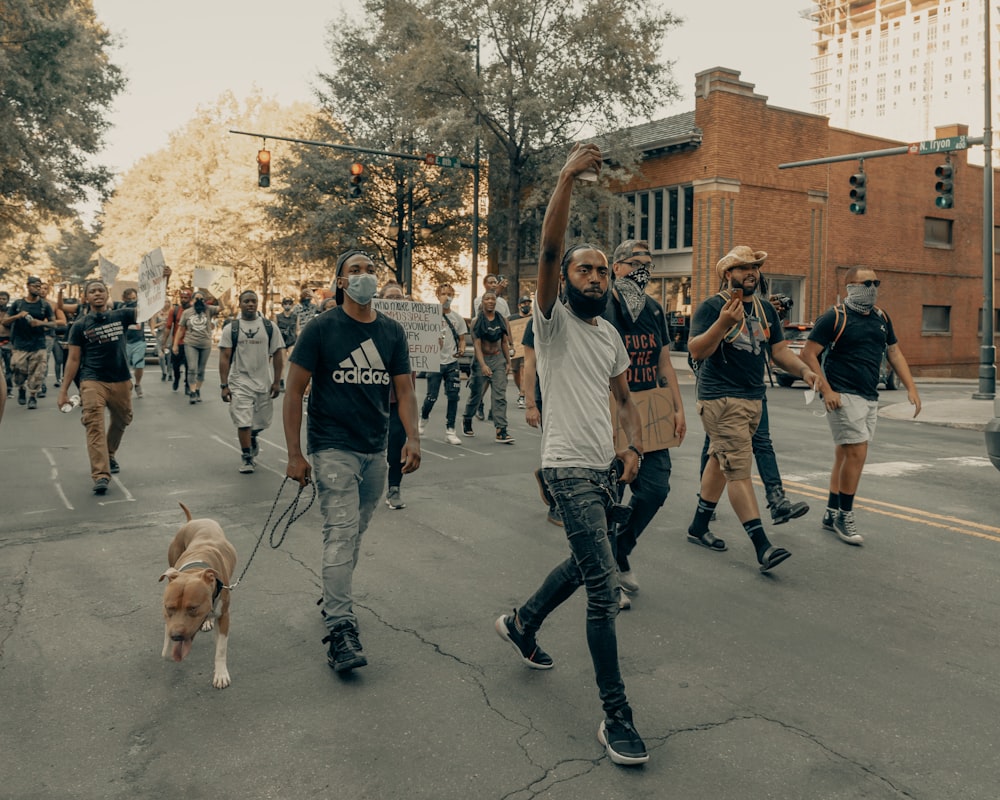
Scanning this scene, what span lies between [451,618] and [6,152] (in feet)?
91.0

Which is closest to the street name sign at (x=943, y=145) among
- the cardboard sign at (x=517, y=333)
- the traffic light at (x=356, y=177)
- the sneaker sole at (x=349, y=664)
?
the cardboard sign at (x=517, y=333)

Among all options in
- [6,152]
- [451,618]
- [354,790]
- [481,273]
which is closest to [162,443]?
[451,618]

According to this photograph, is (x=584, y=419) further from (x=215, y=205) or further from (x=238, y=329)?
(x=215, y=205)

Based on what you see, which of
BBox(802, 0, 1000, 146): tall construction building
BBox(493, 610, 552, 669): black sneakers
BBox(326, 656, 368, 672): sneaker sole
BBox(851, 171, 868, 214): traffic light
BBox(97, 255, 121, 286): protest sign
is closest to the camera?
BBox(326, 656, 368, 672): sneaker sole

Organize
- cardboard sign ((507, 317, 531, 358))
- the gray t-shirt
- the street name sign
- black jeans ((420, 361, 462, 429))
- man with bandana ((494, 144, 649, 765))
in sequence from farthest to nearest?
1. the street name sign
2. the gray t-shirt
3. cardboard sign ((507, 317, 531, 358))
4. black jeans ((420, 361, 462, 429))
5. man with bandana ((494, 144, 649, 765))

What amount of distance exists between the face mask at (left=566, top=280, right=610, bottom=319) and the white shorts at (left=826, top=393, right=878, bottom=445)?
365 cm

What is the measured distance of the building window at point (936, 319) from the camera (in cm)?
3497

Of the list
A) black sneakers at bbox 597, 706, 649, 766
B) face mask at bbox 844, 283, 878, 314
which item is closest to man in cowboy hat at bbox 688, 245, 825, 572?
face mask at bbox 844, 283, 878, 314

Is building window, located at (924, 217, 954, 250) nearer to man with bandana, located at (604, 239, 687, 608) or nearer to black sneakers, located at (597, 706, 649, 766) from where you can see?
man with bandana, located at (604, 239, 687, 608)

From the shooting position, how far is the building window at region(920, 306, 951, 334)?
34972mm

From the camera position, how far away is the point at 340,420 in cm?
441

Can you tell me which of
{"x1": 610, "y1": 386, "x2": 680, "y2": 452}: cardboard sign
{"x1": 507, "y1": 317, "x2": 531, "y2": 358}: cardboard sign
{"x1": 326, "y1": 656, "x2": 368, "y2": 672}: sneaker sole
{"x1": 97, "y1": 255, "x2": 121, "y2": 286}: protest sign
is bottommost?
{"x1": 326, "y1": 656, "x2": 368, "y2": 672}: sneaker sole

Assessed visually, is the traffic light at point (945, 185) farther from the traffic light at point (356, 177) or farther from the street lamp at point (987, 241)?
the traffic light at point (356, 177)

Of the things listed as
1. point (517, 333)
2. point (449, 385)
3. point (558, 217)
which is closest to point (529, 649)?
point (558, 217)
